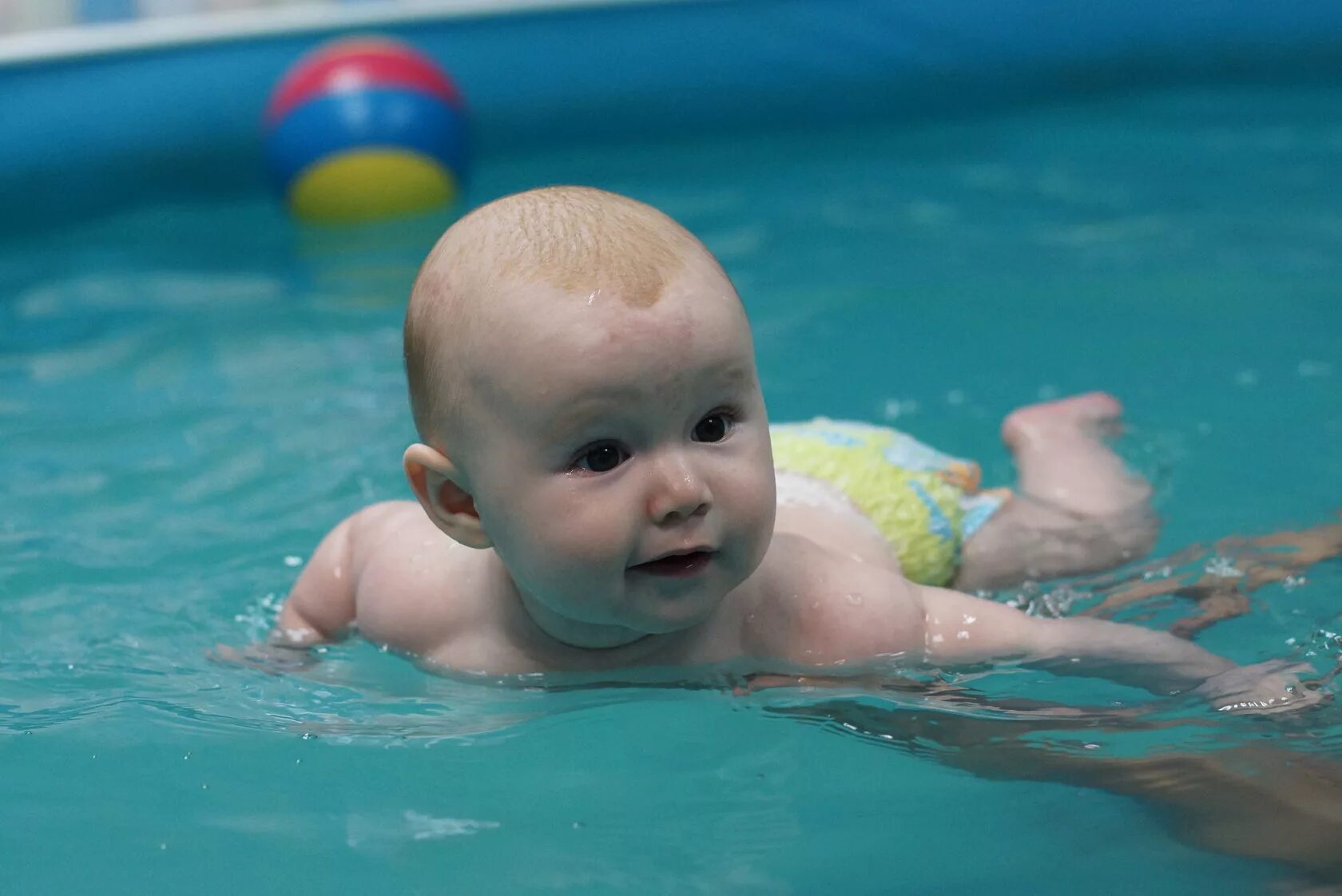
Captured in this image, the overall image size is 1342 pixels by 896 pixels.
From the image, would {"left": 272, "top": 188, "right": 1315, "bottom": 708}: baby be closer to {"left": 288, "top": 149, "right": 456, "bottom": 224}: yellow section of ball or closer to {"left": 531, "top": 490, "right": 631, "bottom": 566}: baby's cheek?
{"left": 531, "top": 490, "right": 631, "bottom": 566}: baby's cheek

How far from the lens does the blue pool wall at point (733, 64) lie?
5484mm

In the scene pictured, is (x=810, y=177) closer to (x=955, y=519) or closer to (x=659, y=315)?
(x=955, y=519)

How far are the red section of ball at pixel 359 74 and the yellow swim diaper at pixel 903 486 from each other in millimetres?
2644

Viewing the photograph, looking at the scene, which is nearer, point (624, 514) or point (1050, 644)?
point (624, 514)

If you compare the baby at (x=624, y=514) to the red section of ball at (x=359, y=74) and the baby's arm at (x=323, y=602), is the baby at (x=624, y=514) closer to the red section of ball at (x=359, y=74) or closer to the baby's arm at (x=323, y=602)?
the baby's arm at (x=323, y=602)

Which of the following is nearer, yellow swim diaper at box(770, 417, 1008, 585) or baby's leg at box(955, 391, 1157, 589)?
yellow swim diaper at box(770, 417, 1008, 585)

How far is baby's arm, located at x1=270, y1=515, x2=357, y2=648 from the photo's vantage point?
255 cm

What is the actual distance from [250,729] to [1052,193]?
3579 millimetres

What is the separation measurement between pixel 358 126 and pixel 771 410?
77.1 inches

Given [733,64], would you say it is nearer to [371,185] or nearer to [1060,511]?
[371,185]

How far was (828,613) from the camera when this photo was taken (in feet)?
7.34

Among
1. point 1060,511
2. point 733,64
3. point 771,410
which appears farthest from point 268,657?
point 733,64

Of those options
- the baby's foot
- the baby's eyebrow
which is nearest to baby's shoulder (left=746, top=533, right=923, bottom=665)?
the baby's eyebrow

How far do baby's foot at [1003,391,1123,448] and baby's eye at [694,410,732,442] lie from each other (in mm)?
1192
